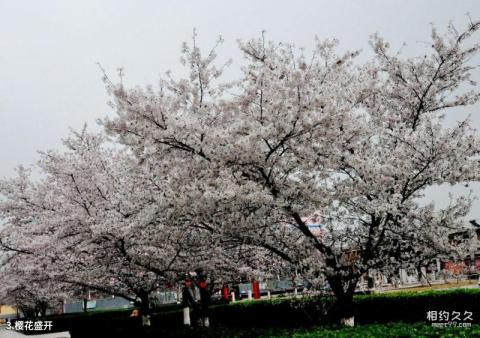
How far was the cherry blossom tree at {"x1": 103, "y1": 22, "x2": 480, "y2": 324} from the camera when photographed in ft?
22.6

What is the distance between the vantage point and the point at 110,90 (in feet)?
24.0

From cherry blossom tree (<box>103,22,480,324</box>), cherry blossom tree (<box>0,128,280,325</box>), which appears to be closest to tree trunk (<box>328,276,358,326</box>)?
cherry blossom tree (<box>103,22,480,324</box>)

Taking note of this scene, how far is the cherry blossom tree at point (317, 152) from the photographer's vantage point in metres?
6.89

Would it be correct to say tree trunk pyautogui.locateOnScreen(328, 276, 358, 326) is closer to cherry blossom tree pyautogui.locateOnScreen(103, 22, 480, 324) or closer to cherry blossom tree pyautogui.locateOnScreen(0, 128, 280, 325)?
cherry blossom tree pyautogui.locateOnScreen(103, 22, 480, 324)

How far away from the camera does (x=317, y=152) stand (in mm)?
7387

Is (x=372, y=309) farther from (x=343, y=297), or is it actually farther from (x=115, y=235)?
(x=115, y=235)

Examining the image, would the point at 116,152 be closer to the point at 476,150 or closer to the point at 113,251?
the point at 113,251

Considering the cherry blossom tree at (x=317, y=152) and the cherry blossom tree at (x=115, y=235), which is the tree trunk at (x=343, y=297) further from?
the cherry blossom tree at (x=115, y=235)

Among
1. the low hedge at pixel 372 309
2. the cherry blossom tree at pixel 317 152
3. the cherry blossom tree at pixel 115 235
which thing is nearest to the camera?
the cherry blossom tree at pixel 317 152

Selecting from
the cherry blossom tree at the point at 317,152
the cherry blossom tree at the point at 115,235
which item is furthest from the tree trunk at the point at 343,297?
the cherry blossom tree at the point at 115,235

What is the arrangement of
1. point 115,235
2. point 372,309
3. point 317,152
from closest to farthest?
point 317,152
point 115,235
point 372,309

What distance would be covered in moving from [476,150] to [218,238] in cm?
447

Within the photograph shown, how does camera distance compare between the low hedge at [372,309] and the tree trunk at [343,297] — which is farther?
the low hedge at [372,309]

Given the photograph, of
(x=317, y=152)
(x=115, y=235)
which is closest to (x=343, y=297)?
(x=317, y=152)
